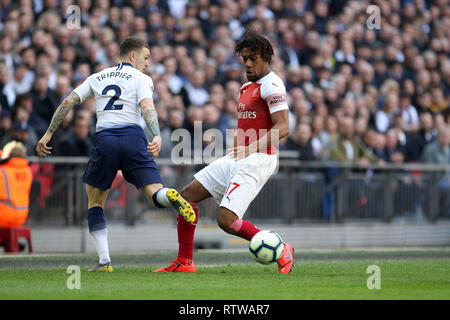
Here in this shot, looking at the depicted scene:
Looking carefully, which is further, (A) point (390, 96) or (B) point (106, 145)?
(A) point (390, 96)

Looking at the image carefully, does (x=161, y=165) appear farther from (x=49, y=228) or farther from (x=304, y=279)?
(x=304, y=279)

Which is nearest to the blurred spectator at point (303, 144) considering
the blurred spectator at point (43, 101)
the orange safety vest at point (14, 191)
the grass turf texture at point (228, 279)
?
the grass turf texture at point (228, 279)

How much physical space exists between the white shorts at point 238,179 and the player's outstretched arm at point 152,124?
0.80 m

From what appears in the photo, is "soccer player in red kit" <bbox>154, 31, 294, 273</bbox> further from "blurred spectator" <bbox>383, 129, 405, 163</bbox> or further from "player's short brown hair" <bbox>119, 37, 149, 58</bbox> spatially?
"blurred spectator" <bbox>383, 129, 405, 163</bbox>

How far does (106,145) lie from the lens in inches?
369

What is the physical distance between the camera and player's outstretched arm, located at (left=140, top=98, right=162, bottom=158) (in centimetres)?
895

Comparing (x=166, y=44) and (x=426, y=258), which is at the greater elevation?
(x=166, y=44)

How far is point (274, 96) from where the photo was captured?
9219mm

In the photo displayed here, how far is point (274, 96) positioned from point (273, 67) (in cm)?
914

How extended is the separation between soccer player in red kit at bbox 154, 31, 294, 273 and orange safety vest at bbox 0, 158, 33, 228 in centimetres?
434

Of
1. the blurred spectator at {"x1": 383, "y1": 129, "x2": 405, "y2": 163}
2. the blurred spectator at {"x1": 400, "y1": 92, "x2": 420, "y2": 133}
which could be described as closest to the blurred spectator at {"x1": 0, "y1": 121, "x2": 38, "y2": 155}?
the blurred spectator at {"x1": 383, "y1": 129, "x2": 405, "y2": 163}

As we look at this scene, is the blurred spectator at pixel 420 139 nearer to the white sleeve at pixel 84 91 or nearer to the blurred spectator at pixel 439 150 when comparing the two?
the blurred spectator at pixel 439 150
